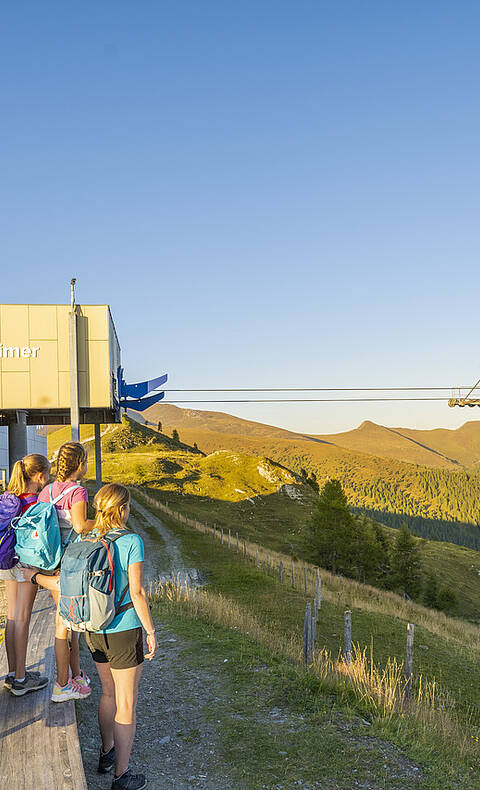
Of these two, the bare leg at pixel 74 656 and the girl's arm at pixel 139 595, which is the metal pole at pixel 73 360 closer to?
the bare leg at pixel 74 656

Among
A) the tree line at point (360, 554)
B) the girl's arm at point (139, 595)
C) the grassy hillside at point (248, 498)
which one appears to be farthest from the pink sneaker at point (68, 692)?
the grassy hillside at point (248, 498)

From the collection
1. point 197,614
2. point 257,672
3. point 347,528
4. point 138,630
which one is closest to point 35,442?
point 347,528

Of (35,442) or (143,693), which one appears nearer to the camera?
(143,693)

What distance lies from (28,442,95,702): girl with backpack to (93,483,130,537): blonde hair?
30.4 inches

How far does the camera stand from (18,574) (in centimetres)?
532

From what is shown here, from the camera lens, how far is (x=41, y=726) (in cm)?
462

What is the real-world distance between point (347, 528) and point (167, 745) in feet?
143

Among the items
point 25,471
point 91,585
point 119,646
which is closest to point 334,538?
point 25,471

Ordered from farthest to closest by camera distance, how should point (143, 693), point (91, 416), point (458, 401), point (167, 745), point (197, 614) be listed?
point (458, 401) < point (91, 416) < point (197, 614) < point (143, 693) < point (167, 745)

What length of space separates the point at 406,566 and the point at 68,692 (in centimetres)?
5214

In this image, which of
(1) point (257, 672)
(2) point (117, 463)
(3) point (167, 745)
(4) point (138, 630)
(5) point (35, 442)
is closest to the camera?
(4) point (138, 630)

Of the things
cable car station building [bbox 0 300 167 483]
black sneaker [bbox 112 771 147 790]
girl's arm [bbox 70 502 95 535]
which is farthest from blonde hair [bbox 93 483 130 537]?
cable car station building [bbox 0 300 167 483]

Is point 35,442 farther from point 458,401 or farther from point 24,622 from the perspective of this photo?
point 24,622

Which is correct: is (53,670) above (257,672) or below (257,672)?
above
